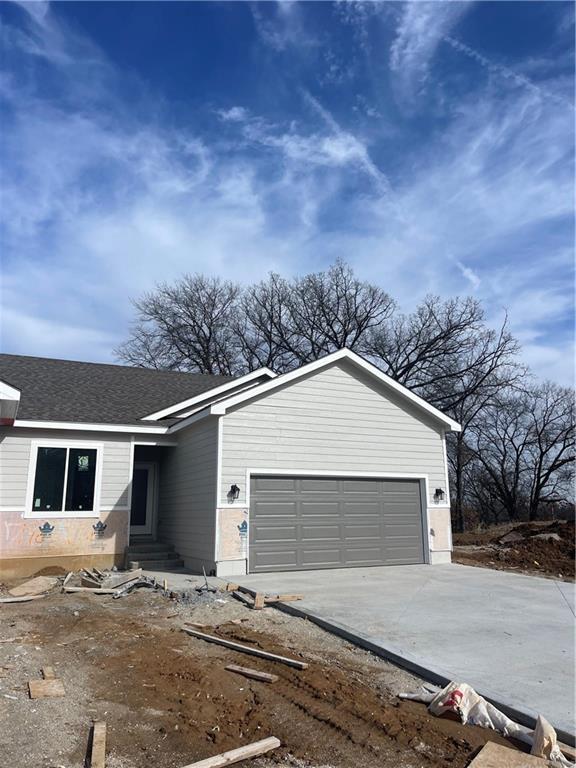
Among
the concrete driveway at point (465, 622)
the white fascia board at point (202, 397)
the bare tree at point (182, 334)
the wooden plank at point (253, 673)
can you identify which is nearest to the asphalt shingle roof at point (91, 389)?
the white fascia board at point (202, 397)

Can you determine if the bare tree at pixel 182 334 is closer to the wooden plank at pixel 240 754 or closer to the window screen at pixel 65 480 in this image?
the window screen at pixel 65 480

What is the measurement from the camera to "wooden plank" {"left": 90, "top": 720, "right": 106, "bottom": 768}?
3.25m

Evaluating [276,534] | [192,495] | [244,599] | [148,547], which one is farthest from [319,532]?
[148,547]

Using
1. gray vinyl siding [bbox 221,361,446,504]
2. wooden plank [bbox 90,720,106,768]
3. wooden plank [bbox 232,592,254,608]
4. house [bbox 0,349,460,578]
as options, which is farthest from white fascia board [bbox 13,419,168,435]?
wooden plank [bbox 90,720,106,768]

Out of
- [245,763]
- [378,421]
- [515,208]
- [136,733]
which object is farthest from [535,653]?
[515,208]

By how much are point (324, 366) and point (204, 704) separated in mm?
9384

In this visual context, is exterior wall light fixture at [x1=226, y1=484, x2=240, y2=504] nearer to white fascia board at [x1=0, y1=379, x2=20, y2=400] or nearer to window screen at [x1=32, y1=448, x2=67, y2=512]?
window screen at [x1=32, y1=448, x2=67, y2=512]

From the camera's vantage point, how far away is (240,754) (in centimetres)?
337

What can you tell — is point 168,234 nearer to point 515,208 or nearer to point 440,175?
Result: point 440,175

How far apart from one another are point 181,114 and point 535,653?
1198cm

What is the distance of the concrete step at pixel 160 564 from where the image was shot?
12.3 meters

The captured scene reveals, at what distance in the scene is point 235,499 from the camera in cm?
1154

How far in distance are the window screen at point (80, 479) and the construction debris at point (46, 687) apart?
7.82m

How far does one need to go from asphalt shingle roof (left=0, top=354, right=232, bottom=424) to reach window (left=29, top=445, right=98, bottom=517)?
782 millimetres
